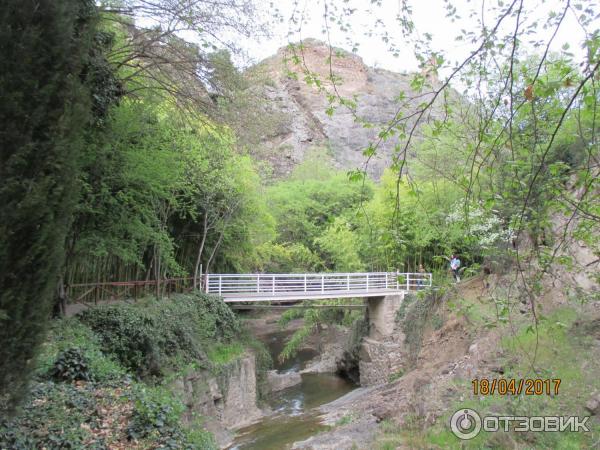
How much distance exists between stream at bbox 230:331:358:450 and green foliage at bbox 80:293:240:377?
2.52 meters

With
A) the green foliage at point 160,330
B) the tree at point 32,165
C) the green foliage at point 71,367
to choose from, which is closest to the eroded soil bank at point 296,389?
the green foliage at point 160,330

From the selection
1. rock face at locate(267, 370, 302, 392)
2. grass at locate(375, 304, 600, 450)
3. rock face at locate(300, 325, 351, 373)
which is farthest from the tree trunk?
grass at locate(375, 304, 600, 450)

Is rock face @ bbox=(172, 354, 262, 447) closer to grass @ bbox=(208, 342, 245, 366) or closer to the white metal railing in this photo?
grass @ bbox=(208, 342, 245, 366)

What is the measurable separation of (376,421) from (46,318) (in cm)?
767

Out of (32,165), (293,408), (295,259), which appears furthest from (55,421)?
(295,259)

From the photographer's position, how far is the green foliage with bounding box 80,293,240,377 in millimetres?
8703

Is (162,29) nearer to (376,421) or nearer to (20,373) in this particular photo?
(20,373)

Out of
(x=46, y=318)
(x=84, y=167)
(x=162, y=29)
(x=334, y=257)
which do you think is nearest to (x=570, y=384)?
(x=46, y=318)

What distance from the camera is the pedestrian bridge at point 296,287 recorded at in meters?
15.6

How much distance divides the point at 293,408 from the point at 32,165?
530 inches

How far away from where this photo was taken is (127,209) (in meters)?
9.85

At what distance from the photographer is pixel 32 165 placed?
11.6 ft
